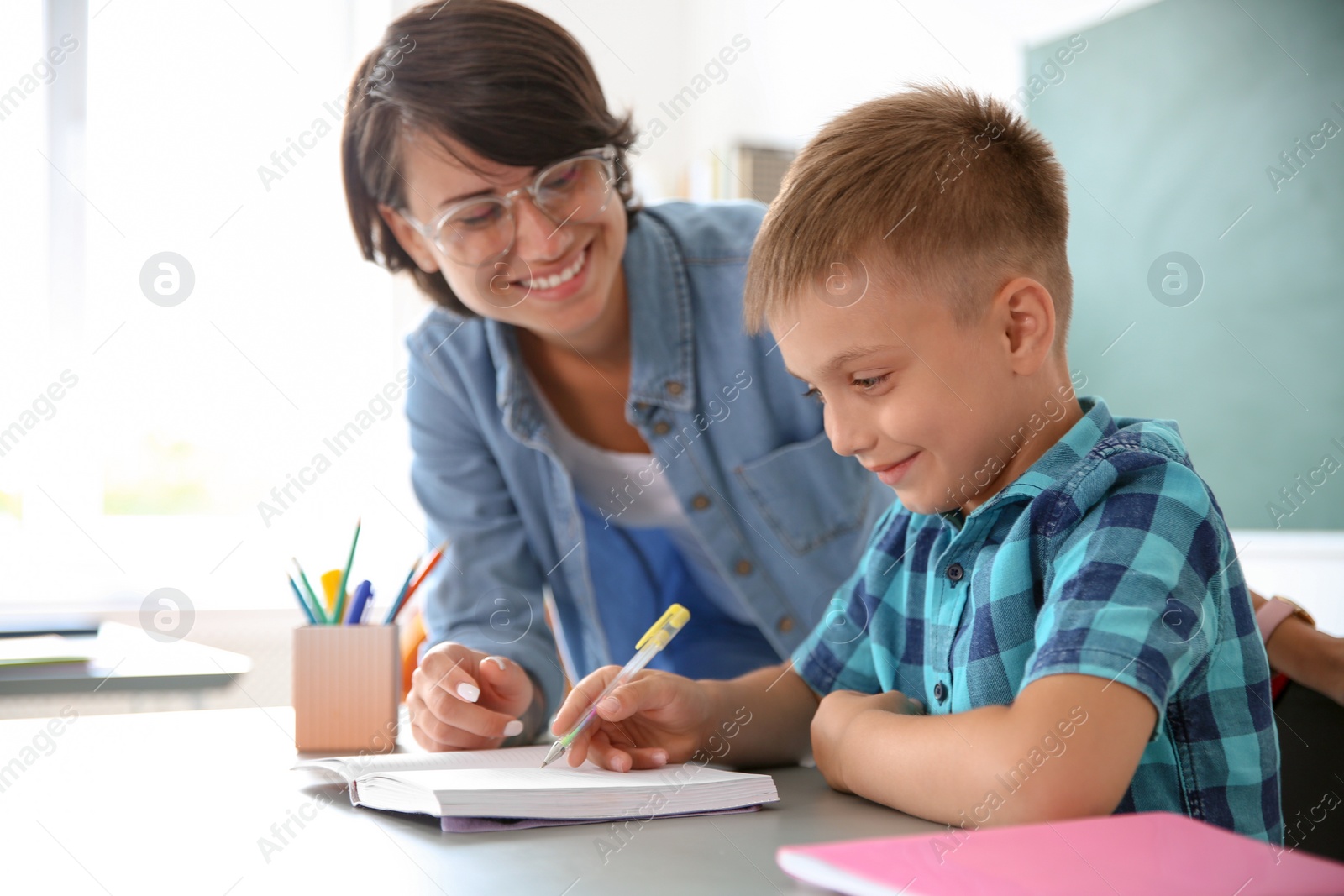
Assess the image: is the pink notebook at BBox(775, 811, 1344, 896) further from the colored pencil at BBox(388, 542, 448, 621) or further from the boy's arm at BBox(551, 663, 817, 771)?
the colored pencil at BBox(388, 542, 448, 621)

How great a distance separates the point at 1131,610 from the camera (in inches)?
26.3

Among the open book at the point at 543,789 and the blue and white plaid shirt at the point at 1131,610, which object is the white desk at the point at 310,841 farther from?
the blue and white plaid shirt at the point at 1131,610

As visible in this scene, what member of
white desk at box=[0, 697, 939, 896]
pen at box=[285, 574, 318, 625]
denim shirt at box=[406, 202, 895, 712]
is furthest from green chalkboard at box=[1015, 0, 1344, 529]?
pen at box=[285, 574, 318, 625]

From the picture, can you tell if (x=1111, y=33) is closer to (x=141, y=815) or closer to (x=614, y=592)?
(x=614, y=592)

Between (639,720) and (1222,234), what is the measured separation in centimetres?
173

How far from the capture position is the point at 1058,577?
2.43ft

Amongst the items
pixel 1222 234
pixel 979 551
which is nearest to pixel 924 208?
pixel 979 551

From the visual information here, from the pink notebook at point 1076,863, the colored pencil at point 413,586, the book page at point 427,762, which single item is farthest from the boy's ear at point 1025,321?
the colored pencil at point 413,586

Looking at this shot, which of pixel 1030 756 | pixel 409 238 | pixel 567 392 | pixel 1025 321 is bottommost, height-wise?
pixel 1030 756

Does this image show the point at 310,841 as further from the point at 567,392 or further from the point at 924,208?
the point at 567,392

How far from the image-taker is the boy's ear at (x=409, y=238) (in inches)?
50.9

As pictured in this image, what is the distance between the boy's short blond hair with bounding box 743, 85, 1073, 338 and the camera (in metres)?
0.83

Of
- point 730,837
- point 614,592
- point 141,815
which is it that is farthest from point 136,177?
point 730,837

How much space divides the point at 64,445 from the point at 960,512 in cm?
292
